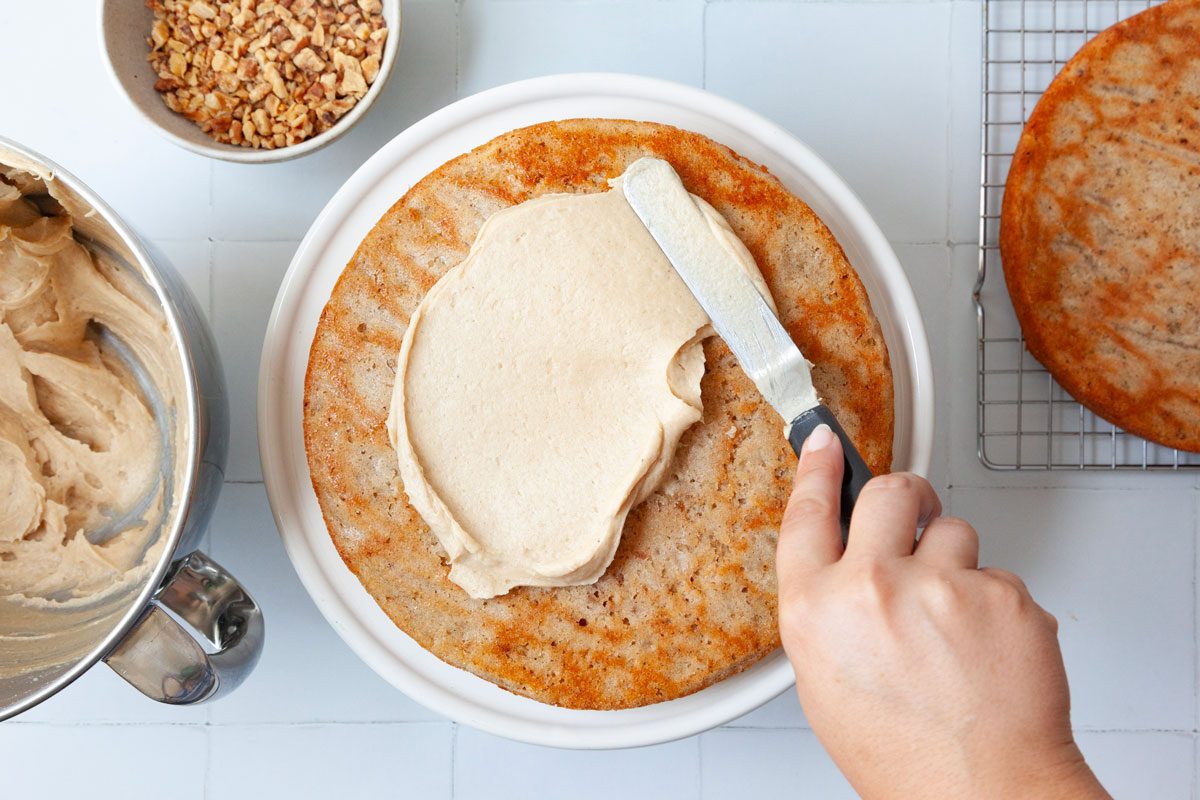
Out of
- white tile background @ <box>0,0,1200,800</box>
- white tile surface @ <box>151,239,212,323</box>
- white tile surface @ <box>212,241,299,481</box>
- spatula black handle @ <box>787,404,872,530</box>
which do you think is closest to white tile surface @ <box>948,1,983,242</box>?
white tile background @ <box>0,0,1200,800</box>

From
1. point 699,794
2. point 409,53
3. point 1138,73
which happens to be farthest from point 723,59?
point 699,794

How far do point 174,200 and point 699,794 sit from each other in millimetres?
1053

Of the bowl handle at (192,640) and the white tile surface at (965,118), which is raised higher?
the white tile surface at (965,118)

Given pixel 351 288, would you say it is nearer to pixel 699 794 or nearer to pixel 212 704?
pixel 212 704

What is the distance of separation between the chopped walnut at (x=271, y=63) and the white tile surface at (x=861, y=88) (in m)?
0.45

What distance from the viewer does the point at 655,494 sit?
0.96 m

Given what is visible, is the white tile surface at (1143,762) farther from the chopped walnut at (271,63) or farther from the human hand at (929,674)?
the chopped walnut at (271,63)

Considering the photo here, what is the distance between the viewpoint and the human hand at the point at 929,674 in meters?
0.70

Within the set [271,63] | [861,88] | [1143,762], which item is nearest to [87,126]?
[271,63]

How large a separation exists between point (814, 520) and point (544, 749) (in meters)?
0.65

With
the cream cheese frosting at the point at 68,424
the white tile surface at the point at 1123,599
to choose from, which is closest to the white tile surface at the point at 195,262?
the cream cheese frosting at the point at 68,424

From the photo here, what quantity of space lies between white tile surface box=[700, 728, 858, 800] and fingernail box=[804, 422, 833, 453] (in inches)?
22.7

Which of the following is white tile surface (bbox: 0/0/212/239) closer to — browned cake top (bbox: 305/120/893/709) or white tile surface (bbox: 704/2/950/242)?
browned cake top (bbox: 305/120/893/709)

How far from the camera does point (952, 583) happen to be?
717mm
